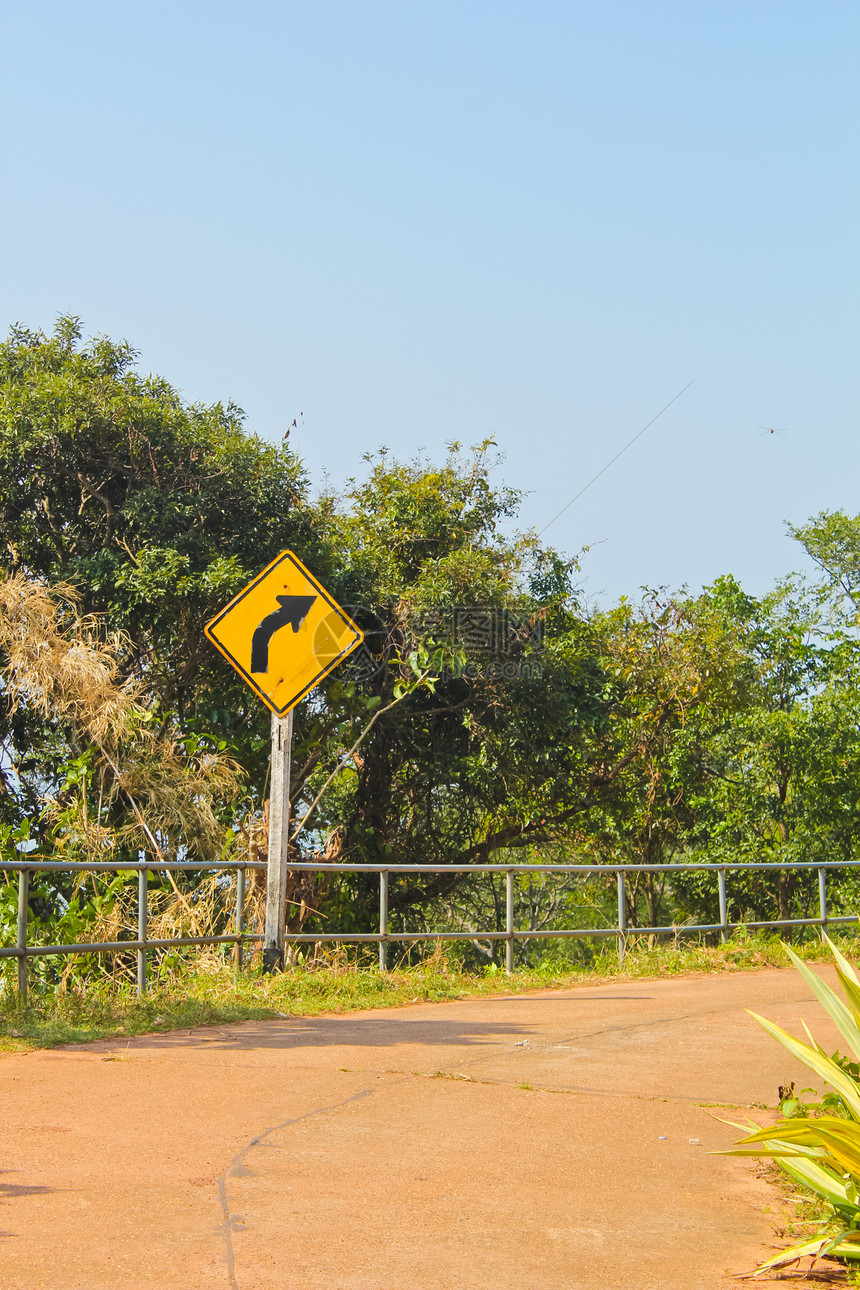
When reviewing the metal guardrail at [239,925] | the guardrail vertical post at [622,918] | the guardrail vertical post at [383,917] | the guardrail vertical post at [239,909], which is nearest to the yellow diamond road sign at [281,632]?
the guardrail vertical post at [239,909]

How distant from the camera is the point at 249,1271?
345 centimetres

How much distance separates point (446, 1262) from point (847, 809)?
1853 cm

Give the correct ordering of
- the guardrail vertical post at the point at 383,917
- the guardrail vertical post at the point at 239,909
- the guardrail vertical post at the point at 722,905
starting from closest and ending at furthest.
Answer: the guardrail vertical post at the point at 239,909, the guardrail vertical post at the point at 383,917, the guardrail vertical post at the point at 722,905

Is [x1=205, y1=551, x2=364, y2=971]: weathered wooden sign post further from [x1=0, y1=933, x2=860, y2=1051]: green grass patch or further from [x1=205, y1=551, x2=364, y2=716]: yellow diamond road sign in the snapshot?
[x1=0, y1=933, x2=860, y2=1051]: green grass patch

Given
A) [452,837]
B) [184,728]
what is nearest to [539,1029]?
[184,728]

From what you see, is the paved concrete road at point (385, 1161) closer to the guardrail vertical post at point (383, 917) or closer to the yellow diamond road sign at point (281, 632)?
the guardrail vertical post at point (383, 917)

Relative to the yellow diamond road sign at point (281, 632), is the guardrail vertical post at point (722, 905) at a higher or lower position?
lower

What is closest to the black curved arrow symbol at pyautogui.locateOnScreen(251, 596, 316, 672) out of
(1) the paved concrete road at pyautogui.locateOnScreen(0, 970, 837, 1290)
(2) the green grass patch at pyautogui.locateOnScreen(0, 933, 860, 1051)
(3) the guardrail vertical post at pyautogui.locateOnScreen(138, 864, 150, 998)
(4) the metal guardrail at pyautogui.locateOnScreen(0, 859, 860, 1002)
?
(4) the metal guardrail at pyautogui.locateOnScreen(0, 859, 860, 1002)

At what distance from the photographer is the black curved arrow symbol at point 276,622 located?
10.3 meters

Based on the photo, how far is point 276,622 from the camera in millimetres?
10352

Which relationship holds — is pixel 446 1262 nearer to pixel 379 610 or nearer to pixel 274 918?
pixel 274 918

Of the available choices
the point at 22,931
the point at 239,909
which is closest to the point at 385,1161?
the point at 22,931

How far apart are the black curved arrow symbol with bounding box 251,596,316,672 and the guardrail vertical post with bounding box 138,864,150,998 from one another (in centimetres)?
213

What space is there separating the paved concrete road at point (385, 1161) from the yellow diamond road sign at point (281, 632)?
3.11 m
